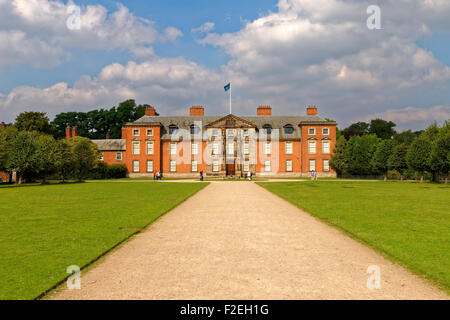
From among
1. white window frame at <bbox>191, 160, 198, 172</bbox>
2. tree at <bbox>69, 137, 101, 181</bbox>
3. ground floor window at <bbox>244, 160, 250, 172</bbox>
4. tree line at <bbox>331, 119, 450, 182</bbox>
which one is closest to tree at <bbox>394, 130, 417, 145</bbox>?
tree line at <bbox>331, 119, 450, 182</bbox>

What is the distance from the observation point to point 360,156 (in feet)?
201

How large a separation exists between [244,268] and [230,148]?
192 ft

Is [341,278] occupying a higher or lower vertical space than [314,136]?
lower

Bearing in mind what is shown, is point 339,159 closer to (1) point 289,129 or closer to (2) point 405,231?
(1) point 289,129

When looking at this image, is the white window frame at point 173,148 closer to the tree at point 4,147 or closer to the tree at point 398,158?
the tree at point 4,147

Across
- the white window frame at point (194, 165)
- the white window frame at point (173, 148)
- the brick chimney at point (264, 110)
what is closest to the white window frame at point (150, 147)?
the white window frame at point (173, 148)

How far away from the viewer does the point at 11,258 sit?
7.30 meters

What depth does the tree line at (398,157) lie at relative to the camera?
4516cm

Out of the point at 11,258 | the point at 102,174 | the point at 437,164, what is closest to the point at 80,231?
the point at 11,258

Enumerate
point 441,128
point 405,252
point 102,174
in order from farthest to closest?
point 102,174 < point 441,128 < point 405,252

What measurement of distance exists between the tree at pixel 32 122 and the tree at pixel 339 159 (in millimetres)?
49914
